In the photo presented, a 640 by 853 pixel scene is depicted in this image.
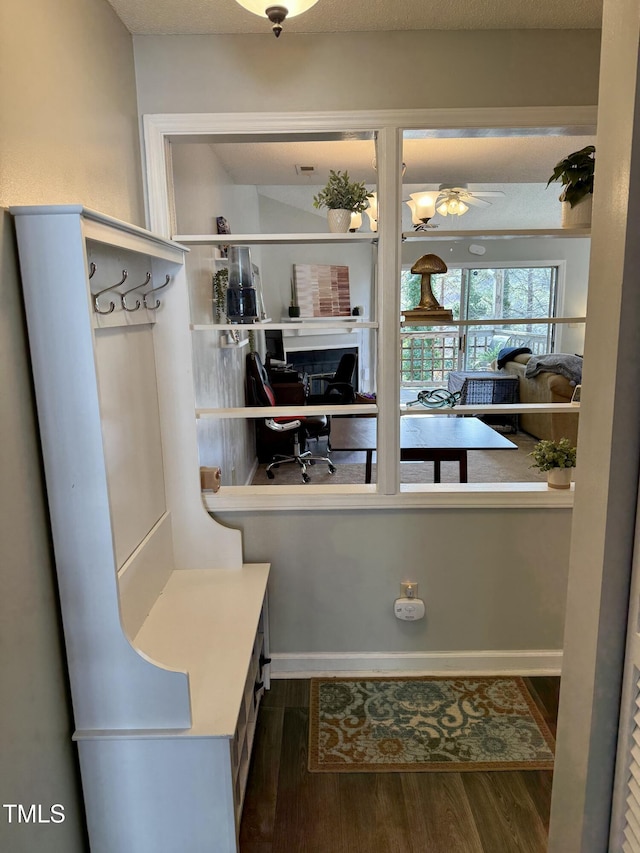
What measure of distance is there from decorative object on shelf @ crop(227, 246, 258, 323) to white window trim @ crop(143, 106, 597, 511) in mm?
412

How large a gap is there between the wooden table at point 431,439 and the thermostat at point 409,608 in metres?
0.83

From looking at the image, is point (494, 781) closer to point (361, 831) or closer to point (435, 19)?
point (361, 831)

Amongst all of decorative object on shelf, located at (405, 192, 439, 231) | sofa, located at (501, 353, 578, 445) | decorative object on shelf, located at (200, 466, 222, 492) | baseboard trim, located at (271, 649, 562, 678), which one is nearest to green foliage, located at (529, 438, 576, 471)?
baseboard trim, located at (271, 649, 562, 678)

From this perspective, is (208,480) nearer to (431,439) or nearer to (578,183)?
(431,439)

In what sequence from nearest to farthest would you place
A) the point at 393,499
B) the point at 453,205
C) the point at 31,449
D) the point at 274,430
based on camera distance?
1. the point at 31,449
2. the point at 393,499
3. the point at 453,205
4. the point at 274,430

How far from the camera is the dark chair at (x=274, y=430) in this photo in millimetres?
4738

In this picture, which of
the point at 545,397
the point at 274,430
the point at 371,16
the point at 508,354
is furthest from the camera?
the point at 508,354

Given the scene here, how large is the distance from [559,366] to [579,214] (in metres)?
4.11

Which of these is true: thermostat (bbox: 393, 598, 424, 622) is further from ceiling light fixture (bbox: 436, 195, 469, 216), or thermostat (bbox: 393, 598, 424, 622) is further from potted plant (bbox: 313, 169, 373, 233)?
ceiling light fixture (bbox: 436, 195, 469, 216)

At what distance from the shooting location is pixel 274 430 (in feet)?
16.6

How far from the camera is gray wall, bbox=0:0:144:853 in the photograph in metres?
1.15

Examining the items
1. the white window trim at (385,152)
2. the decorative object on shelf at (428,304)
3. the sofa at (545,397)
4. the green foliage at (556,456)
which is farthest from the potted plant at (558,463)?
the sofa at (545,397)

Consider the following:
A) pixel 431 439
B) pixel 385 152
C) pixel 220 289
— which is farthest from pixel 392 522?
pixel 220 289

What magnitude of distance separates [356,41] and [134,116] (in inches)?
33.3
